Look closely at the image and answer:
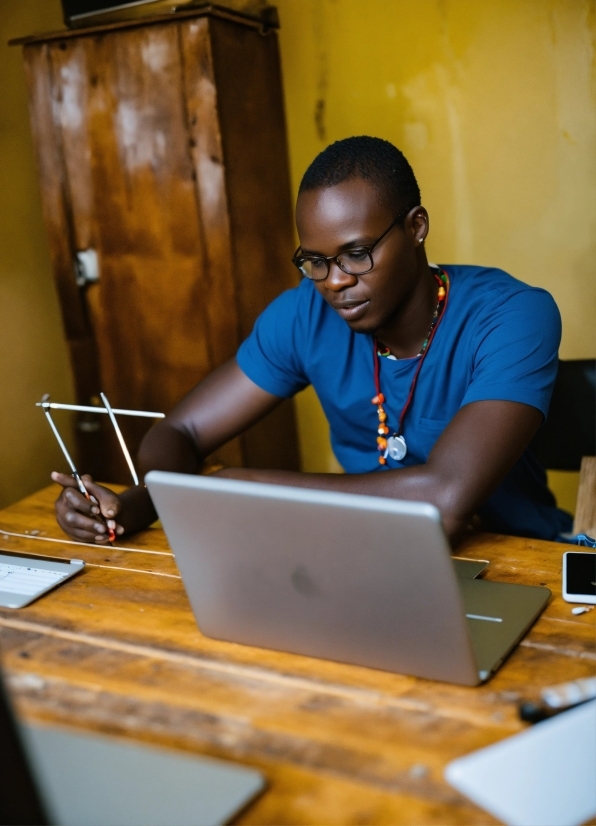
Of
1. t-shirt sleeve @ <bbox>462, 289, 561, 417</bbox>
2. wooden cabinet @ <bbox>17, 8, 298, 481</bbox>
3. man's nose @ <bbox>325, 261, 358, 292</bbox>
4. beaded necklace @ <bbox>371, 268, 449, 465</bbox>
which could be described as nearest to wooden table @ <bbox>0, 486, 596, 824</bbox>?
t-shirt sleeve @ <bbox>462, 289, 561, 417</bbox>

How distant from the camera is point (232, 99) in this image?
2811mm

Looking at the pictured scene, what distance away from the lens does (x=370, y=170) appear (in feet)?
5.65

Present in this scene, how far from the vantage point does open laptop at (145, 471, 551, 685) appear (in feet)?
3.18

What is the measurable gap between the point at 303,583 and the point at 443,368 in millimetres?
879

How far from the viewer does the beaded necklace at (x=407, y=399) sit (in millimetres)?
1872

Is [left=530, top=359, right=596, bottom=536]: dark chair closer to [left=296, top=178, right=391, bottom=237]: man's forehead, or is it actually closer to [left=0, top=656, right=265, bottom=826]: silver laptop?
[left=296, top=178, right=391, bottom=237]: man's forehead

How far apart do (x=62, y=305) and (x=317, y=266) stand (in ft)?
5.25

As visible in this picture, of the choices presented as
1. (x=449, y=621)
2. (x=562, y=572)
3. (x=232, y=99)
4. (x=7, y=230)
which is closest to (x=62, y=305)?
(x=7, y=230)

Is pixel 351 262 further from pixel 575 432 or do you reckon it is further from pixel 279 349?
pixel 575 432

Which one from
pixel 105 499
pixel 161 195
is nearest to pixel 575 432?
pixel 105 499

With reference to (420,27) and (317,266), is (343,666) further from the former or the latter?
(420,27)

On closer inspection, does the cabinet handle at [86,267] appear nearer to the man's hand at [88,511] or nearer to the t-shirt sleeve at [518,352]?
the man's hand at [88,511]

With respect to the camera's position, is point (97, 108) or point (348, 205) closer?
point (348, 205)

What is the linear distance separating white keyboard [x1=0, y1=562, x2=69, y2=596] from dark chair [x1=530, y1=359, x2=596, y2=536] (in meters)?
1.11
